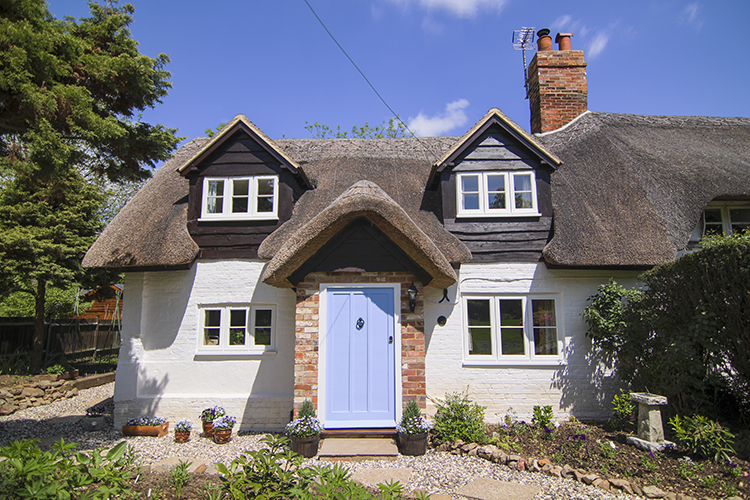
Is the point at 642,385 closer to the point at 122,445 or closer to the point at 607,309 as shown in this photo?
the point at 607,309

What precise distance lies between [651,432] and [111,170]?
8549 millimetres

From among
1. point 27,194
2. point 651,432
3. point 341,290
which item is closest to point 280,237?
point 341,290

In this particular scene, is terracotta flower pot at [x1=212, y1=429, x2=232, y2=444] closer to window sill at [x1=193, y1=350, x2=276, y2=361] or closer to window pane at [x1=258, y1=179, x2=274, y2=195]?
window sill at [x1=193, y1=350, x2=276, y2=361]

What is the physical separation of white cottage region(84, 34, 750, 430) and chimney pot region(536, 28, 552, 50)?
187 inches

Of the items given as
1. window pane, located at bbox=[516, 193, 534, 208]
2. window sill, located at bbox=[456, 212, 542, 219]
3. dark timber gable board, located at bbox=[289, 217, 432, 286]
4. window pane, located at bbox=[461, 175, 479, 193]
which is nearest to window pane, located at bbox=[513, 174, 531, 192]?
window pane, located at bbox=[516, 193, 534, 208]

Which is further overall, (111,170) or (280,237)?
(280,237)

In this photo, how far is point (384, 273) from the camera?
6.82 metres

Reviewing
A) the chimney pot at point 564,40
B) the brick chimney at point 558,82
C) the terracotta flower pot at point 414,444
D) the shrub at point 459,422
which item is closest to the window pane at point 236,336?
the terracotta flower pot at point 414,444

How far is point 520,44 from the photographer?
14.2 m

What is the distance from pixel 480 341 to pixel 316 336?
314cm

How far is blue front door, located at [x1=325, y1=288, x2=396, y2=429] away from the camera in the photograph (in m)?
6.49

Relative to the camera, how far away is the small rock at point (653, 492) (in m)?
4.54

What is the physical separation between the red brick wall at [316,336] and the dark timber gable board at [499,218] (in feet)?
6.44

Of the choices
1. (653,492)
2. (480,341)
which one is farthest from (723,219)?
(653,492)
